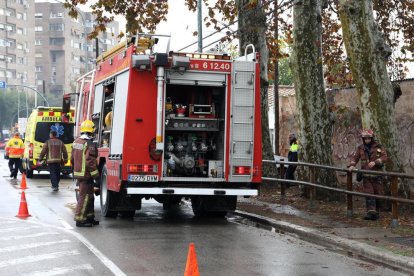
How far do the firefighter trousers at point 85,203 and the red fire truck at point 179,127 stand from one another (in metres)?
0.50

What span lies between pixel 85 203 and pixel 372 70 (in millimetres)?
5882

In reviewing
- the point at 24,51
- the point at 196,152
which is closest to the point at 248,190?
the point at 196,152

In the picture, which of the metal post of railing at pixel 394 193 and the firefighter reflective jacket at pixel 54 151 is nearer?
the metal post of railing at pixel 394 193

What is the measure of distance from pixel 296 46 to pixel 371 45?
12.9 feet

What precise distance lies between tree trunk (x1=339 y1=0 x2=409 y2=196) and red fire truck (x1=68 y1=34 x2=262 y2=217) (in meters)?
2.09

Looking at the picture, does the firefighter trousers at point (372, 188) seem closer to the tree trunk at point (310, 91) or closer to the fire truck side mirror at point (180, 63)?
the fire truck side mirror at point (180, 63)

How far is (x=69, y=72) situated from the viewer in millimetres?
132875

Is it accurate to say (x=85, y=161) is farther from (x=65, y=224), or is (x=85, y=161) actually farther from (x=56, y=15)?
(x=56, y=15)

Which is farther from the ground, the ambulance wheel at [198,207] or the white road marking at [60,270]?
the ambulance wheel at [198,207]

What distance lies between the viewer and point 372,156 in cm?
1337

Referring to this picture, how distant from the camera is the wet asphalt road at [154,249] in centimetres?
878

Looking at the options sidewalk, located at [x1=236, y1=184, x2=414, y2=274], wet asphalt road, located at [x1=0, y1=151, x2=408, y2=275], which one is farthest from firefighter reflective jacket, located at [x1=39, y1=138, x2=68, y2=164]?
wet asphalt road, located at [x1=0, y1=151, x2=408, y2=275]

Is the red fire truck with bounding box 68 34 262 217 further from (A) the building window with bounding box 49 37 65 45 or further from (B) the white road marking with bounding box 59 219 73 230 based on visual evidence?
(A) the building window with bounding box 49 37 65 45

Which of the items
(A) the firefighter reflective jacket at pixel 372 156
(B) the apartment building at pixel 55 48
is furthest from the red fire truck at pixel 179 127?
(B) the apartment building at pixel 55 48
